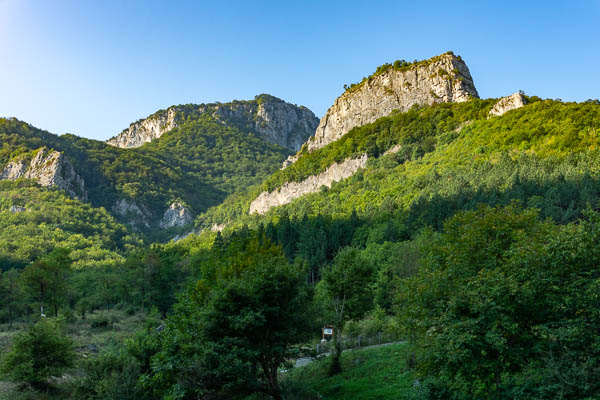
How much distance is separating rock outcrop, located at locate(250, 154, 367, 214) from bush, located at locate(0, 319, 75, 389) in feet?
298

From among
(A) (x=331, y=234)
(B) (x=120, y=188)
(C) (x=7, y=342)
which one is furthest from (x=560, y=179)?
(B) (x=120, y=188)

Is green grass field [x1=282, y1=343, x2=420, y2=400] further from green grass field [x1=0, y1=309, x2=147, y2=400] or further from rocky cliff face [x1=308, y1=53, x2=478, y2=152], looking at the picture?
rocky cliff face [x1=308, y1=53, x2=478, y2=152]

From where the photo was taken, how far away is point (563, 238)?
37.6 feet

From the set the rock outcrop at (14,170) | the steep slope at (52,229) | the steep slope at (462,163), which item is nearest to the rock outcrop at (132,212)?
the steep slope at (52,229)

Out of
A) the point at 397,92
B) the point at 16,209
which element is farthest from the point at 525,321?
the point at 16,209

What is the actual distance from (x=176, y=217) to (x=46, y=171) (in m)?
49.2

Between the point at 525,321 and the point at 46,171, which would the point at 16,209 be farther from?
the point at 525,321

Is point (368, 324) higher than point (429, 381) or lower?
lower

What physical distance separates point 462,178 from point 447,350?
6264cm

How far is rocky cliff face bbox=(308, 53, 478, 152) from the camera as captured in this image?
113500 mm

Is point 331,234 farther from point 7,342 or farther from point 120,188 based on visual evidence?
point 120,188

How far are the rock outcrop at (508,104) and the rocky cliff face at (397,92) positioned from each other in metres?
17.3

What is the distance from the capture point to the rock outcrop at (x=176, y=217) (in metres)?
161

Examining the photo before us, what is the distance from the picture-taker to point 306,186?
119688 millimetres
